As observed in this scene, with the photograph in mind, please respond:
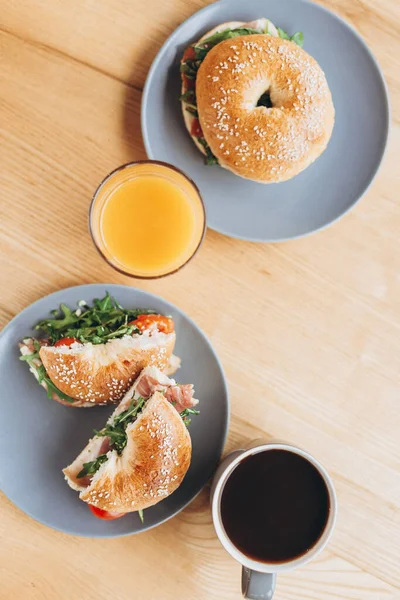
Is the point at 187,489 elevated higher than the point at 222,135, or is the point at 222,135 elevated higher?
the point at 222,135

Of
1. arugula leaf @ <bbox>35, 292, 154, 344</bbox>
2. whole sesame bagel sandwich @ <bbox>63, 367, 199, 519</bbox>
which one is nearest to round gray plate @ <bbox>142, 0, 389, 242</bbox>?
arugula leaf @ <bbox>35, 292, 154, 344</bbox>

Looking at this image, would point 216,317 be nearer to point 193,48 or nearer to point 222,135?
point 222,135

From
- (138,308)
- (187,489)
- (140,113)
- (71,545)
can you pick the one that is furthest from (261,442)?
(140,113)

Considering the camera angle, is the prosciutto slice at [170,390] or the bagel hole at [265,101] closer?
the prosciutto slice at [170,390]

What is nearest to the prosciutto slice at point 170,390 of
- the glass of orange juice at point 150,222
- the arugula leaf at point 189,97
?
the glass of orange juice at point 150,222

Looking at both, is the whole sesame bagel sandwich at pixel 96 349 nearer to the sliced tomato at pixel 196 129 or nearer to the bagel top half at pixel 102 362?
the bagel top half at pixel 102 362

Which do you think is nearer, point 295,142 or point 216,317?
point 295,142
